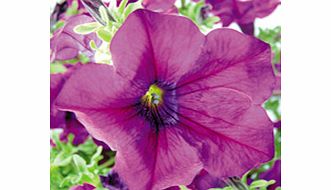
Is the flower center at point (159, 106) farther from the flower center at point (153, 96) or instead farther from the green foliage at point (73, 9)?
the green foliage at point (73, 9)

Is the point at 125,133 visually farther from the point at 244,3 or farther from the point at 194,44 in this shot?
the point at 244,3

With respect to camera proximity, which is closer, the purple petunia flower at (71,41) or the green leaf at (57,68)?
the purple petunia flower at (71,41)

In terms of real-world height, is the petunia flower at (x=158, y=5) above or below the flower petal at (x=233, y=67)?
above

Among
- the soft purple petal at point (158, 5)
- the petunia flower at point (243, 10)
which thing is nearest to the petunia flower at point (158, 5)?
the soft purple petal at point (158, 5)

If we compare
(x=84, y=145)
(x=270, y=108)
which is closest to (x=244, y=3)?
(x=270, y=108)

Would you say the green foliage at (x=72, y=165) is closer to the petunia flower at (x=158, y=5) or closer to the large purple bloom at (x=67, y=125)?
the large purple bloom at (x=67, y=125)

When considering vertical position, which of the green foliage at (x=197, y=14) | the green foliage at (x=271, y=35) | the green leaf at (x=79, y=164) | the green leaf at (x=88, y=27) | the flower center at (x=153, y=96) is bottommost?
the green leaf at (x=79, y=164)

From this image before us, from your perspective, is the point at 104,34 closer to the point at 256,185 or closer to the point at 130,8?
the point at 130,8
